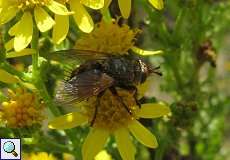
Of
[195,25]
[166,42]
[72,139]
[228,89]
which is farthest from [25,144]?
[228,89]

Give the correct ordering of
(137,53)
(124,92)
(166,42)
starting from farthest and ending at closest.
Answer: (166,42) < (137,53) < (124,92)

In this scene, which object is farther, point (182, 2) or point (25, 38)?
point (182, 2)

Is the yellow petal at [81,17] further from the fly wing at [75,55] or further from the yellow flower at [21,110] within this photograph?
the yellow flower at [21,110]

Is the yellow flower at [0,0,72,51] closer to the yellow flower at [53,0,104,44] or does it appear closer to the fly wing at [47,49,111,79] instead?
the yellow flower at [53,0,104,44]

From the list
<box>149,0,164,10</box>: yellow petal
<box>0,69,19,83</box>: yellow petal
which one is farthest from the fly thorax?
<box>0,69,19,83</box>: yellow petal

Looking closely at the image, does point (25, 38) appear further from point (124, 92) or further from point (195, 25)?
point (195, 25)

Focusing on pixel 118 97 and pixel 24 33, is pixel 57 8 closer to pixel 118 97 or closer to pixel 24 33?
pixel 24 33
